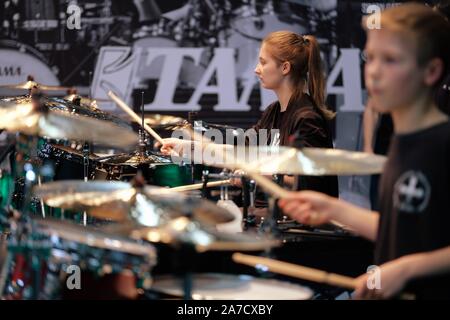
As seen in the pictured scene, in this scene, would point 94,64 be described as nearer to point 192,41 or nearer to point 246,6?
point 192,41

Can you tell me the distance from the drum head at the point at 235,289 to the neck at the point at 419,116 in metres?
0.65

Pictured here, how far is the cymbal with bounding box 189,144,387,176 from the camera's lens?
98.4 inches

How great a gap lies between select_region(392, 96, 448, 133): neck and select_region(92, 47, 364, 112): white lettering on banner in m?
4.45

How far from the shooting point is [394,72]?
7.20 ft

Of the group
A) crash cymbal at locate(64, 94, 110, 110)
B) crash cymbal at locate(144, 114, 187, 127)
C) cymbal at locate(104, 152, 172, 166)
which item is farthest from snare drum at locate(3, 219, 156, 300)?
crash cymbal at locate(144, 114, 187, 127)

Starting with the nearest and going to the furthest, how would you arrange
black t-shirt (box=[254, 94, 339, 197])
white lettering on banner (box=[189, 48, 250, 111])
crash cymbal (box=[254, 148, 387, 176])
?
crash cymbal (box=[254, 148, 387, 176]), black t-shirt (box=[254, 94, 339, 197]), white lettering on banner (box=[189, 48, 250, 111])

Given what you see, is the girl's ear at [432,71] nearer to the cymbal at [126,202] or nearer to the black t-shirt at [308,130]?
the cymbal at [126,202]

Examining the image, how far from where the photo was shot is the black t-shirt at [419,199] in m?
2.14

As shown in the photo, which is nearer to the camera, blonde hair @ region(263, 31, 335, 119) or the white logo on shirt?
the white logo on shirt

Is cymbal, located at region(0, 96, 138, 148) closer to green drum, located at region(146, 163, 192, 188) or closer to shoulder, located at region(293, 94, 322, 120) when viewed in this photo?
shoulder, located at region(293, 94, 322, 120)

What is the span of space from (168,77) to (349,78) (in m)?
1.48

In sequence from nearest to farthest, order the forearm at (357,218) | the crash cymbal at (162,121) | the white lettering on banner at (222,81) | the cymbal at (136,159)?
the forearm at (357,218) → the cymbal at (136,159) → the crash cymbal at (162,121) → the white lettering on banner at (222,81)

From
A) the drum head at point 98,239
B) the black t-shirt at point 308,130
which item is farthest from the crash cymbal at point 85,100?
the drum head at point 98,239
